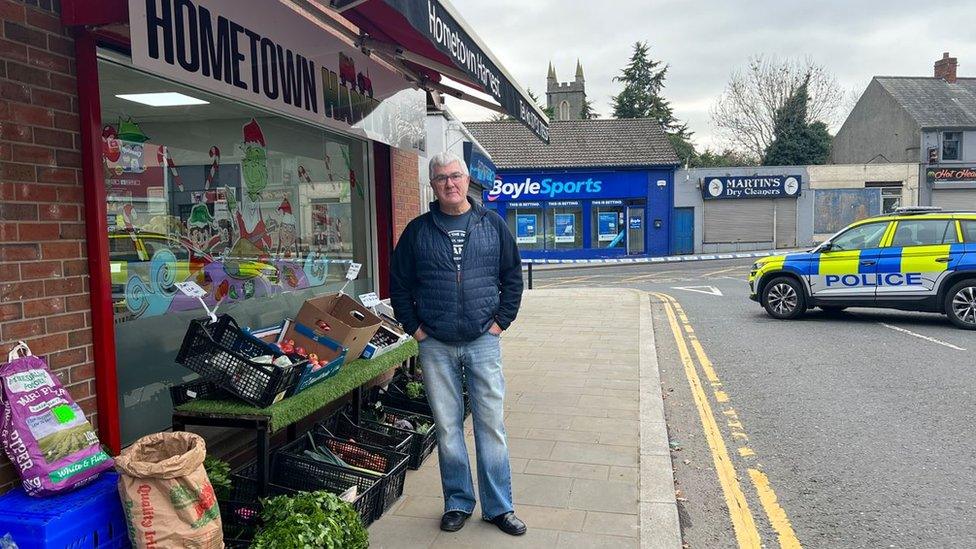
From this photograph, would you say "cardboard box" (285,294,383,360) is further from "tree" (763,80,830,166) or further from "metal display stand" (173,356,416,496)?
"tree" (763,80,830,166)

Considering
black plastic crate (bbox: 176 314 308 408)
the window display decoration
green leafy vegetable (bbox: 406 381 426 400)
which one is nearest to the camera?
black plastic crate (bbox: 176 314 308 408)

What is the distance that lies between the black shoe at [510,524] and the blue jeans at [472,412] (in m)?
0.03

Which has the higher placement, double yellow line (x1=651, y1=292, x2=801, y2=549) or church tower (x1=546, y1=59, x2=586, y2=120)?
church tower (x1=546, y1=59, x2=586, y2=120)

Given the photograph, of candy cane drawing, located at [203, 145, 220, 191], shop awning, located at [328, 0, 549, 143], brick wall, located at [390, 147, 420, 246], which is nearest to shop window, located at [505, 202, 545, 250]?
brick wall, located at [390, 147, 420, 246]

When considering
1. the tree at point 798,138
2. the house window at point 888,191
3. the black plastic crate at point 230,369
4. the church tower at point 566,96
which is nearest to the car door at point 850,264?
the black plastic crate at point 230,369

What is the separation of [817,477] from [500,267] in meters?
2.87

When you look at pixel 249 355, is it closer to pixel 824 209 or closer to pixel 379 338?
pixel 379 338

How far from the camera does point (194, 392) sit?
385cm

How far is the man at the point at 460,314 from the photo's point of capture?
372 centimetres

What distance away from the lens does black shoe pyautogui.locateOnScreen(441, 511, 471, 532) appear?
3840 millimetres

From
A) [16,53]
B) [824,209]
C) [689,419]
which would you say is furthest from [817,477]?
[824,209]

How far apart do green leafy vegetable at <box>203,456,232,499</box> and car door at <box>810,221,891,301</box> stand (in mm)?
10349

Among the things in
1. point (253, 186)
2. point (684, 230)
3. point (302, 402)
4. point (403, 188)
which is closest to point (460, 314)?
point (302, 402)

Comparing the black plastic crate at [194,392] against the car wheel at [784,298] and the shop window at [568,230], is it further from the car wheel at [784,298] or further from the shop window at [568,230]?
the shop window at [568,230]
